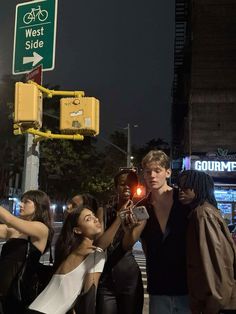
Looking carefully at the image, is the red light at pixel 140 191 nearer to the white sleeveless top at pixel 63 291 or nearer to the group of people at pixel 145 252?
the group of people at pixel 145 252

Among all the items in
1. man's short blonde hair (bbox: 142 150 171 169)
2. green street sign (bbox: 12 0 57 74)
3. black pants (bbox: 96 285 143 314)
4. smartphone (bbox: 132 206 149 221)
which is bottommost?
black pants (bbox: 96 285 143 314)

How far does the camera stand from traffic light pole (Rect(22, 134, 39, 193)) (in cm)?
735

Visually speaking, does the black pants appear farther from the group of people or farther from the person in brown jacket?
the person in brown jacket

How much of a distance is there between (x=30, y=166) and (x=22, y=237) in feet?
11.5

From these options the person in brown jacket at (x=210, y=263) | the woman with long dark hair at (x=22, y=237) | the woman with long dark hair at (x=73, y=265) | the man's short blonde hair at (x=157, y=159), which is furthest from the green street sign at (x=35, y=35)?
the person in brown jacket at (x=210, y=263)

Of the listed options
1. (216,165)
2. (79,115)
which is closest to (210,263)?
(79,115)

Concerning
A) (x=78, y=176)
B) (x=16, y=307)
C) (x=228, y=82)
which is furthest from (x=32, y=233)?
(x=78, y=176)

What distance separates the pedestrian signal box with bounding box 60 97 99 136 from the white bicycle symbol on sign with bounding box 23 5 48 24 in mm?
1255

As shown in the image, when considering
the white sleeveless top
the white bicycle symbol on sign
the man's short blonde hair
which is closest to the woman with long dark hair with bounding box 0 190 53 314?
the white sleeveless top

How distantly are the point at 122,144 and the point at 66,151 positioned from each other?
45.5ft

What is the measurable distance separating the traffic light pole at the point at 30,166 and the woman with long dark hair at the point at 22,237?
121 inches

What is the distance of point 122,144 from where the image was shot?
5531 cm

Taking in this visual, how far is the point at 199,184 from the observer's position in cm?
331

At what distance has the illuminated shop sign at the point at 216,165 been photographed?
90.7ft
